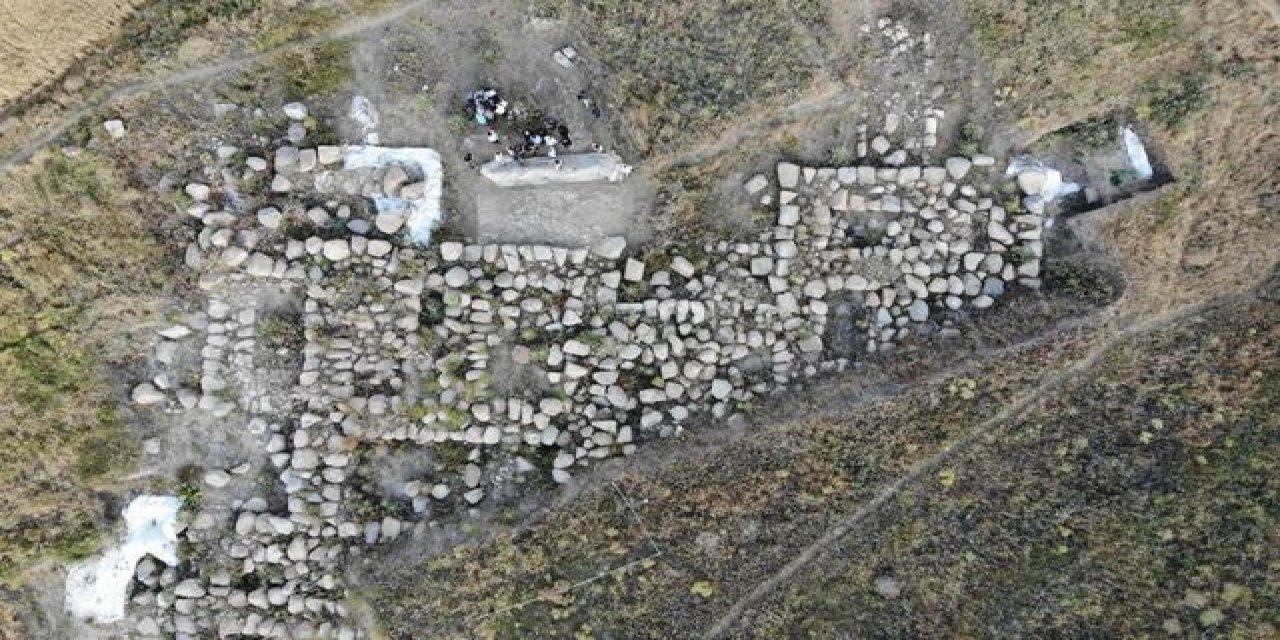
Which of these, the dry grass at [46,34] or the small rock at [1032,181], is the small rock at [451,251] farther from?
the small rock at [1032,181]

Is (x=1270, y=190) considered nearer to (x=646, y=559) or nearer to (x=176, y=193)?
(x=646, y=559)

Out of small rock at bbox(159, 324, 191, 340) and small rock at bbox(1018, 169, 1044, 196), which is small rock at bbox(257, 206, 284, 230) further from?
small rock at bbox(1018, 169, 1044, 196)

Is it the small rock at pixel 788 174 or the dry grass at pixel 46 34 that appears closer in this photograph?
the dry grass at pixel 46 34

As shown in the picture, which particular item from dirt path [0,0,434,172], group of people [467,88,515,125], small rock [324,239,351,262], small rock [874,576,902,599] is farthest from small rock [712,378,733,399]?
dirt path [0,0,434,172]

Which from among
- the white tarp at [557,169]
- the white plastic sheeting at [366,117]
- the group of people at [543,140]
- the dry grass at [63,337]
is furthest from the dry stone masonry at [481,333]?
Answer: the group of people at [543,140]

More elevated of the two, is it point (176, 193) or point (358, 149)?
point (358, 149)

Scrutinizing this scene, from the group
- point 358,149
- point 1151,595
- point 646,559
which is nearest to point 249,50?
point 358,149
